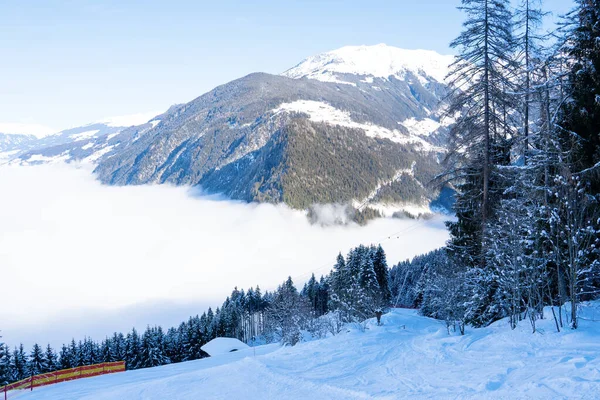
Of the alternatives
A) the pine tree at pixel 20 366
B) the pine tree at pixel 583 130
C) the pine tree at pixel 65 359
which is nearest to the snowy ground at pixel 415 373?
the pine tree at pixel 583 130

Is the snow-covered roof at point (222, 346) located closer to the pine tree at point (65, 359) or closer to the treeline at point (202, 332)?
the treeline at point (202, 332)

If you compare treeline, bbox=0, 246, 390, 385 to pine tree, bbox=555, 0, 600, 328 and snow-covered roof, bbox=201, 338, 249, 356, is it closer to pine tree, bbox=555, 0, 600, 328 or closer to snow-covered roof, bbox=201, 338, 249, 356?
snow-covered roof, bbox=201, 338, 249, 356

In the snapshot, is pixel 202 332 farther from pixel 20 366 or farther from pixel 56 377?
pixel 56 377

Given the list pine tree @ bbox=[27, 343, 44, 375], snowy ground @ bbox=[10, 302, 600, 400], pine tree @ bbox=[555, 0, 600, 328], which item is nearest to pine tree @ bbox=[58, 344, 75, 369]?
pine tree @ bbox=[27, 343, 44, 375]

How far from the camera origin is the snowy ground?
32.1ft

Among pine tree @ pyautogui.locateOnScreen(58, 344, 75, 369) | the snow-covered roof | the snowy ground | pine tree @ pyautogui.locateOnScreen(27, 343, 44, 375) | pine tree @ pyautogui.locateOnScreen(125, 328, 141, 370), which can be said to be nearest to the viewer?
the snowy ground

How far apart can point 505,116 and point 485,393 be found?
42.4 ft

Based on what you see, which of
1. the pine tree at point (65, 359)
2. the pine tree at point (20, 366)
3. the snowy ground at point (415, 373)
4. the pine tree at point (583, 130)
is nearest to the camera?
the snowy ground at point (415, 373)

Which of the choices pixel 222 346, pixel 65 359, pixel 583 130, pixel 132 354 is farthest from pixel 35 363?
pixel 583 130

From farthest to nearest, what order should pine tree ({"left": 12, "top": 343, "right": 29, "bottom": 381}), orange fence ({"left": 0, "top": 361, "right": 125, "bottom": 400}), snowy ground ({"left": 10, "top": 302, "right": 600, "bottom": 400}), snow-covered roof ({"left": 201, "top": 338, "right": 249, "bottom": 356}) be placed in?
1. snow-covered roof ({"left": 201, "top": 338, "right": 249, "bottom": 356})
2. pine tree ({"left": 12, "top": 343, "right": 29, "bottom": 381})
3. orange fence ({"left": 0, "top": 361, "right": 125, "bottom": 400})
4. snowy ground ({"left": 10, "top": 302, "right": 600, "bottom": 400})

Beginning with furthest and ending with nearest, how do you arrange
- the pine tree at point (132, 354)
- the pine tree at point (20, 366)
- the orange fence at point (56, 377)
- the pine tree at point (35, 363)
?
the pine tree at point (132, 354), the pine tree at point (35, 363), the pine tree at point (20, 366), the orange fence at point (56, 377)

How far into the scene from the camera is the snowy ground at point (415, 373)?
9797mm

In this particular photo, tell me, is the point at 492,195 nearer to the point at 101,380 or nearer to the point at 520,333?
the point at 520,333

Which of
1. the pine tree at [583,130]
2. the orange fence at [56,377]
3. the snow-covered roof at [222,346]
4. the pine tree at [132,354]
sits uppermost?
the pine tree at [583,130]
